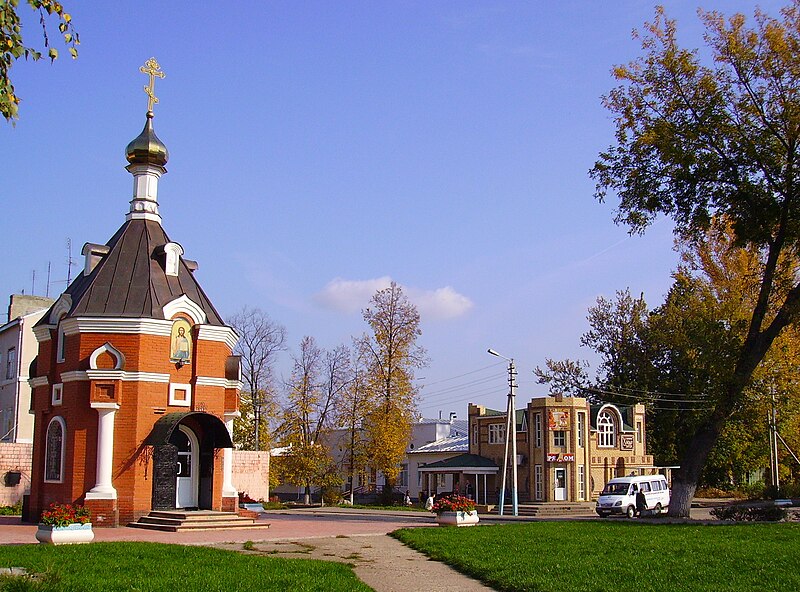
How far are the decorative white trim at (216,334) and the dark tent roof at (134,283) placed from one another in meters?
0.33

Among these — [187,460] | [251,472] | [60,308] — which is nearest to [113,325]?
[60,308]

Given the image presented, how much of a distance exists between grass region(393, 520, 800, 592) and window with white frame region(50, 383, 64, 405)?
404 inches

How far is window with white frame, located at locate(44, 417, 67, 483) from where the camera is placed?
2388cm

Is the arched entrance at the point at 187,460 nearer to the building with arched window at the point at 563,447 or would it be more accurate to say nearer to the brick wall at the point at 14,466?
the brick wall at the point at 14,466

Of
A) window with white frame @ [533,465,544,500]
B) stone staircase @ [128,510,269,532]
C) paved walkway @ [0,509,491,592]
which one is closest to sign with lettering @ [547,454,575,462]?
window with white frame @ [533,465,544,500]

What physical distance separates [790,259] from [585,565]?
680 inches

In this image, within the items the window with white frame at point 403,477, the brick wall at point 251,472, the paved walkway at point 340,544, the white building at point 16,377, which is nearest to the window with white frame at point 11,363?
the white building at point 16,377

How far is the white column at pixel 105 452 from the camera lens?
74.6 ft

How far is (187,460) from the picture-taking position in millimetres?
24828

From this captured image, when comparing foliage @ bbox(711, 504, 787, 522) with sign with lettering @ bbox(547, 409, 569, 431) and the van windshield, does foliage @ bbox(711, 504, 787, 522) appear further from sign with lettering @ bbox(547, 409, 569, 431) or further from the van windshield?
sign with lettering @ bbox(547, 409, 569, 431)

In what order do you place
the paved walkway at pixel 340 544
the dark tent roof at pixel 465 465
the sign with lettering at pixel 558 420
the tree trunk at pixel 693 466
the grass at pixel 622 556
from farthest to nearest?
the dark tent roof at pixel 465 465 < the sign with lettering at pixel 558 420 < the tree trunk at pixel 693 466 < the paved walkway at pixel 340 544 < the grass at pixel 622 556

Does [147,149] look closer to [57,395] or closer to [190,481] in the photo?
[57,395]

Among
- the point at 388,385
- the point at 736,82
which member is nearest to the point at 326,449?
the point at 388,385

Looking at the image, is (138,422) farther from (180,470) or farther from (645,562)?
(645,562)
